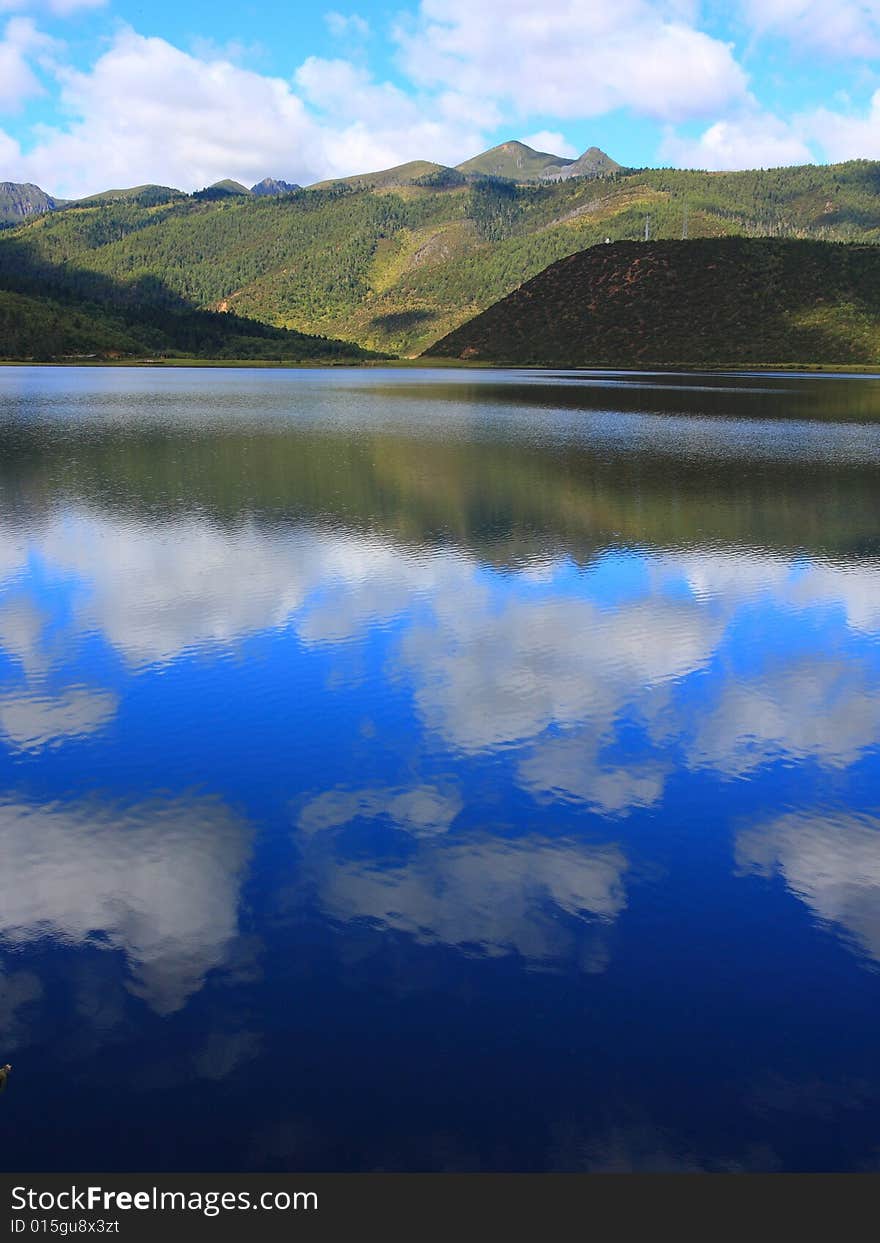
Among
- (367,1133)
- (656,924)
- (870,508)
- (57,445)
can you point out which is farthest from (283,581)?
(57,445)

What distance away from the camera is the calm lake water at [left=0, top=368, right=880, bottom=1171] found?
8.13 meters

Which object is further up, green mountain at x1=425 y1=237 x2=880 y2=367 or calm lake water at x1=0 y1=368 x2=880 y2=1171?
green mountain at x1=425 y1=237 x2=880 y2=367

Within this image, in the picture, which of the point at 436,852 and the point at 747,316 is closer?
the point at 436,852

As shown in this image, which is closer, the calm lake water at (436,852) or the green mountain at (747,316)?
the calm lake water at (436,852)

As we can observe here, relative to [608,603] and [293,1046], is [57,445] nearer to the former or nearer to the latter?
[608,603]

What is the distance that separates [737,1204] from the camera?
7.40m

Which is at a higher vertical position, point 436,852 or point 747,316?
point 747,316

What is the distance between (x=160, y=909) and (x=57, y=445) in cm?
4883

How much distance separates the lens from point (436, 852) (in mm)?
12406

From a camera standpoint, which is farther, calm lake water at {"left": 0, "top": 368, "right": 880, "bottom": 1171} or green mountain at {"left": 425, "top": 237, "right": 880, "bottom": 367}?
green mountain at {"left": 425, "top": 237, "right": 880, "bottom": 367}

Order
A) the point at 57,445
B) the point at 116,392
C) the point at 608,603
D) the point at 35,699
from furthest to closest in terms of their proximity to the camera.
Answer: the point at 116,392 < the point at 57,445 < the point at 608,603 < the point at 35,699

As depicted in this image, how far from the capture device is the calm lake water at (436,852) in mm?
8133

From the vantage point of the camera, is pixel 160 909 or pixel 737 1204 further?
pixel 160 909

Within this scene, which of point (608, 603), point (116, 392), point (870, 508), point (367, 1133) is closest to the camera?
point (367, 1133)
